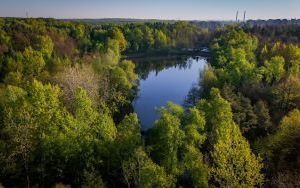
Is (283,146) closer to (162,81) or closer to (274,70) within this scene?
(274,70)

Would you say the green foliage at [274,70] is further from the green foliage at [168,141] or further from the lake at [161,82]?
the green foliage at [168,141]

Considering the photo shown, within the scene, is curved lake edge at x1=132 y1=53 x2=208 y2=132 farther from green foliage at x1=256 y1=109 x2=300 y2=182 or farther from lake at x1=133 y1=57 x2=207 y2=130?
green foliage at x1=256 y1=109 x2=300 y2=182

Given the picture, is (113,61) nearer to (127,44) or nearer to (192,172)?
(192,172)

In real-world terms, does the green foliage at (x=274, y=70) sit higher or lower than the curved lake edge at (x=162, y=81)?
higher

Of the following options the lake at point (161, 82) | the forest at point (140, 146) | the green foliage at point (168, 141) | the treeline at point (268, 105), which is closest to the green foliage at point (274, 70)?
the treeline at point (268, 105)

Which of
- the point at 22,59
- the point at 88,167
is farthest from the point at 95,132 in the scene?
the point at 22,59

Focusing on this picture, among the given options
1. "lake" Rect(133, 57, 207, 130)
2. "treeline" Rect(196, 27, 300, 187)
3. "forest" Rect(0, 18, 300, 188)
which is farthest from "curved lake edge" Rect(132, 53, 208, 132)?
"forest" Rect(0, 18, 300, 188)

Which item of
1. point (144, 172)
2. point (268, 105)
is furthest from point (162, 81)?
point (144, 172)

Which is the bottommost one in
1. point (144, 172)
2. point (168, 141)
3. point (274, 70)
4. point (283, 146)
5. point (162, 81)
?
point (162, 81)

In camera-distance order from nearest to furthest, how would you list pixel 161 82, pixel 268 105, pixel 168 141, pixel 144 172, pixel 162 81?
pixel 144 172 → pixel 168 141 → pixel 268 105 → pixel 161 82 → pixel 162 81
